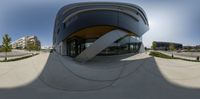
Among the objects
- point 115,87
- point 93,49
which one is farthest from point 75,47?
point 115,87

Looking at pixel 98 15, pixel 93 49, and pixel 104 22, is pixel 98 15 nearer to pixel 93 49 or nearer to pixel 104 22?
pixel 104 22

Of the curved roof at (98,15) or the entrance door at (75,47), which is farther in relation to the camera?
the entrance door at (75,47)

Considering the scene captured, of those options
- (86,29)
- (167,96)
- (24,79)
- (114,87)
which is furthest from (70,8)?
(167,96)

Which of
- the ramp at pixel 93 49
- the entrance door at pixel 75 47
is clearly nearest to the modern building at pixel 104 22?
the entrance door at pixel 75 47

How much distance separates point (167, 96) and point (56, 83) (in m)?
5.03

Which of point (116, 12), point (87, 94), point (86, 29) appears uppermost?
point (116, 12)

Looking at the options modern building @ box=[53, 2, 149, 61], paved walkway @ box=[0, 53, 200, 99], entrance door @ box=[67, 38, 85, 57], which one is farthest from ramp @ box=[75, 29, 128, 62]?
entrance door @ box=[67, 38, 85, 57]

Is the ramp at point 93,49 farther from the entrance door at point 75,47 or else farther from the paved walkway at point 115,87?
the entrance door at point 75,47

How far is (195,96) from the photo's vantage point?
23.1 ft

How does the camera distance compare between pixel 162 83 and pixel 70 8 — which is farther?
pixel 70 8

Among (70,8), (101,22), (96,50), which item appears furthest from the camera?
(70,8)

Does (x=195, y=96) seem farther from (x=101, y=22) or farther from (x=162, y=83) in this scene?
(x=101, y=22)

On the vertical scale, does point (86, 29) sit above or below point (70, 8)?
below

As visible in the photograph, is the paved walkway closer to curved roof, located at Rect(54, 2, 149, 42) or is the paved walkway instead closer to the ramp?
the ramp
